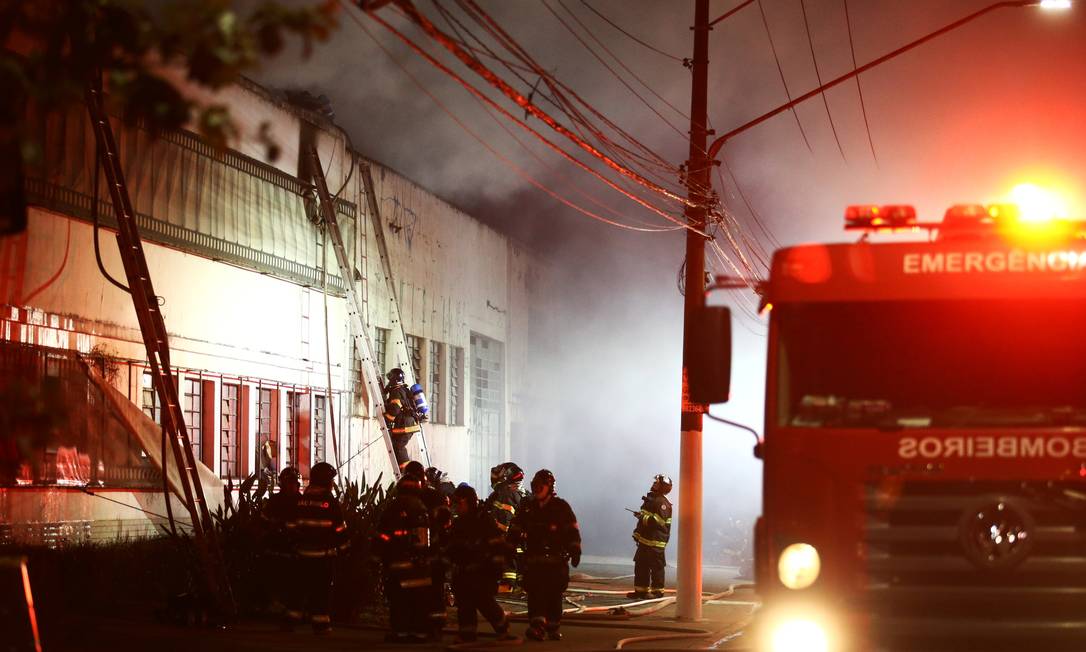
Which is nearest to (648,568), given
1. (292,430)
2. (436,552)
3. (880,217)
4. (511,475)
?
(511,475)

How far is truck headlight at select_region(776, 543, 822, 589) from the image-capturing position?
6344 millimetres

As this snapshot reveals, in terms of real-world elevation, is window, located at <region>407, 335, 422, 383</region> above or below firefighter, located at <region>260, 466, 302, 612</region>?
above

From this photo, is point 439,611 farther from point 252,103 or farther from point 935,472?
point 252,103

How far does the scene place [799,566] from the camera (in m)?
6.37

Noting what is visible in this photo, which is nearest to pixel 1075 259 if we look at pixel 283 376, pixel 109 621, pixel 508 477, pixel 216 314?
pixel 109 621

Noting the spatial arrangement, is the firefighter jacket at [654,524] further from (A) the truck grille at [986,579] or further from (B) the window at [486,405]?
(A) the truck grille at [986,579]

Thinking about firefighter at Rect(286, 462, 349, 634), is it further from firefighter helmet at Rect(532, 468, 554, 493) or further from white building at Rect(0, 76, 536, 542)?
white building at Rect(0, 76, 536, 542)

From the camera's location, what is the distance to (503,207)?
31.3 meters

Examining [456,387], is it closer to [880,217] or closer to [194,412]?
[194,412]

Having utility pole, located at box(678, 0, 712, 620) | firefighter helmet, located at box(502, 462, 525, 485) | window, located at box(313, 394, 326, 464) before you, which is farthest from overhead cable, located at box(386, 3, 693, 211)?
window, located at box(313, 394, 326, 464)

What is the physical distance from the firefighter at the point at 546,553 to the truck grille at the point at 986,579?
6842 millimetres

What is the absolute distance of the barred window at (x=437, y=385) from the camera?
2556cm

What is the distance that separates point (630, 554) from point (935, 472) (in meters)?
25.1

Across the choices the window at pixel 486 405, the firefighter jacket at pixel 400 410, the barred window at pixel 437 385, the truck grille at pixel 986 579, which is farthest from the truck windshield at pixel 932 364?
the window at pixel 486 405
